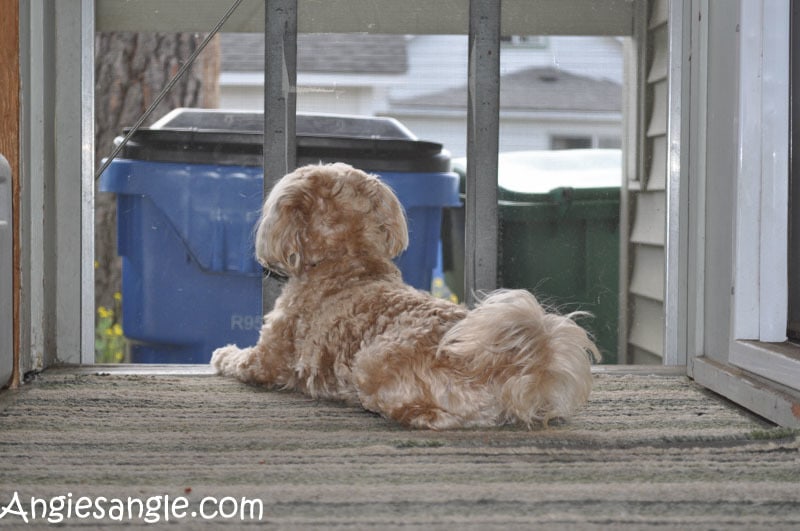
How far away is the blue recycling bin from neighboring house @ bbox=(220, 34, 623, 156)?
0.30ft

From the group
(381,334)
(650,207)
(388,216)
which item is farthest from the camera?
(650,207)

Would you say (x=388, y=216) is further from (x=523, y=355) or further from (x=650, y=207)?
(x=650, y=207)

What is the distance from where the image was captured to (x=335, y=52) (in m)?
3.71

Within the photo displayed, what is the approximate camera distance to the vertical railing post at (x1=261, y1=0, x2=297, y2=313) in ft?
11.6

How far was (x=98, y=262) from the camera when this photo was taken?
12.5ft

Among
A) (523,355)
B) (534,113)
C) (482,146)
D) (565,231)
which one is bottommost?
(523,355)

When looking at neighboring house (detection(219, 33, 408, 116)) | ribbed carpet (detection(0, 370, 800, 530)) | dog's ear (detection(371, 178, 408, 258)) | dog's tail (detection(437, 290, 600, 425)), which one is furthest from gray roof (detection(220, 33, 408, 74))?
dog's tail (detection(437, 290, 600, 425))

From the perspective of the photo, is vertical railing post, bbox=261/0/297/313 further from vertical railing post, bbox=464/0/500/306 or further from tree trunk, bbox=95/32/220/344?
vertical railing post, bbox=464/0/500/306

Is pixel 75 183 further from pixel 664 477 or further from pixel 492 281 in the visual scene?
pixel 664 477

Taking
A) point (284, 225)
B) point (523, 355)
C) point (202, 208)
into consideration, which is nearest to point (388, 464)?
point (523, 355)

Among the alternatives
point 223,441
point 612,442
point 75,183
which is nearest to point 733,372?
point 612,442

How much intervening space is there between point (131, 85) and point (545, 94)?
152 cm

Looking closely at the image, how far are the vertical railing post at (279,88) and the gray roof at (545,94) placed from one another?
1.37 feet

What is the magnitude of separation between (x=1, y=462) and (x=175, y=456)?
1.25 feet
